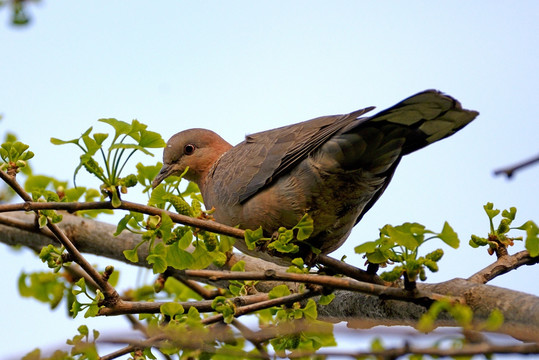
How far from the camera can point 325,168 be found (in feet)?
12.8

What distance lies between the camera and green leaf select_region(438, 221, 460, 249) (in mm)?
2656

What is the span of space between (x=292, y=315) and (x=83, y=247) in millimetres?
2809

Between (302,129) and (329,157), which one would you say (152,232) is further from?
(302,129)

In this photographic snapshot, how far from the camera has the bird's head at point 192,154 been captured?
543cm

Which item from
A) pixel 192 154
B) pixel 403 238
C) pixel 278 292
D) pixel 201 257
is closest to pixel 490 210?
pixel 403 238

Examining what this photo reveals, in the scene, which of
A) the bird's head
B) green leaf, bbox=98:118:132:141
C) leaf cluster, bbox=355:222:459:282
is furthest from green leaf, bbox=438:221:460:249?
the bird's head

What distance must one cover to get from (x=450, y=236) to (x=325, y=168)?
1.31m

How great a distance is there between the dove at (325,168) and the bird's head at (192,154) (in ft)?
2.16

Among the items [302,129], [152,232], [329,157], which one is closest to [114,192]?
[152,232]

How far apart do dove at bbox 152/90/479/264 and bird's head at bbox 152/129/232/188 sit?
2.16 feet

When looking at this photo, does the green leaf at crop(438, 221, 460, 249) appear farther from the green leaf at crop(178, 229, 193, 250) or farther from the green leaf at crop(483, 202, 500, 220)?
the green leaf at crop(178, 229, 193, 250)

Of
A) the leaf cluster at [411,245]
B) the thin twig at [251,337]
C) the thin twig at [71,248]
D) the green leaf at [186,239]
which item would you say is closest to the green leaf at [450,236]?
the leaf cluster at [411,245]

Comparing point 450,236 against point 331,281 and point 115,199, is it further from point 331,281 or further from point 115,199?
point 115,199

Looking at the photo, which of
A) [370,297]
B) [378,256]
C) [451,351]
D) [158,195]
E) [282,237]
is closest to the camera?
[451,351]
